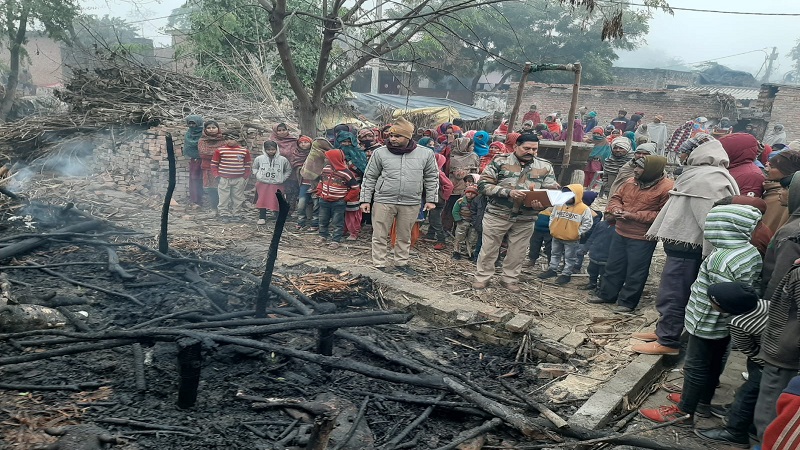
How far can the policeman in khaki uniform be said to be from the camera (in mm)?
6199

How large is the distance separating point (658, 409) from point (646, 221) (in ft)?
7.24

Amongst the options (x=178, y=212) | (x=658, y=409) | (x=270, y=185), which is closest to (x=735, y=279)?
(x=658, y=409)

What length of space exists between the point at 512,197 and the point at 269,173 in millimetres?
4898

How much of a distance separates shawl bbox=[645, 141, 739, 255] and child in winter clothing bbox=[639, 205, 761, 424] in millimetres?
945

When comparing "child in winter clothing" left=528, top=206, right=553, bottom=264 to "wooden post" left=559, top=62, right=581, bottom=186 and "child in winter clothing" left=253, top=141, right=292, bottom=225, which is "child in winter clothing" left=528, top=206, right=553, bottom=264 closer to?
"wooden post" left=559, top=62, right=581, bottom=186

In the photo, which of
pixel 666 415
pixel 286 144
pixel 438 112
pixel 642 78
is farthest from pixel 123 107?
pixel 642 78

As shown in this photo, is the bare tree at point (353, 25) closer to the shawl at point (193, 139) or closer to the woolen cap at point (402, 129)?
the woolen cap at point (402, 129)

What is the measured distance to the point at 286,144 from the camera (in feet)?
31.9

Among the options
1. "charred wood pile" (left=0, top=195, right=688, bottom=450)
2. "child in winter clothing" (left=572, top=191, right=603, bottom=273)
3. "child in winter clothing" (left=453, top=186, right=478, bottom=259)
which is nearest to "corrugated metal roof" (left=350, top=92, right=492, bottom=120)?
"child in winter clothing" (left=453, top=186, right=478, bottom=259)

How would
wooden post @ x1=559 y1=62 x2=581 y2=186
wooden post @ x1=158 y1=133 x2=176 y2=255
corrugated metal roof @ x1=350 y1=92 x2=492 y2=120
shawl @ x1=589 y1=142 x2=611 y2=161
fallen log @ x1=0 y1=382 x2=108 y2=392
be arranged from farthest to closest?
corrugated metal roof @ x1=350 y1=92 x2=492 y2=120 → shawl @ x1=589 y1=142 x2=611 y2=161 → wooden post @ x1=559 y1=62 x2=581 y2=186 → wooden post @ x1=158 y1=133 x2=176 y2=255 → fallen log @ x1=0 y1=382 x2=108 y2=392

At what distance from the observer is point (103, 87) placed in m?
12.1

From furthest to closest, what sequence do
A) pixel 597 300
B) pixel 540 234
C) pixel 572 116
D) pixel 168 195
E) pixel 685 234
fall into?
pixel 572 116, pixel 540 234, pixel 597 300, pixel 168 195, pixel 685 234

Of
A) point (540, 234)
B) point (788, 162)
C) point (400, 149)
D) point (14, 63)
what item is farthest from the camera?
point (14, 63)

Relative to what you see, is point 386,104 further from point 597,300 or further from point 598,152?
point 597,300
